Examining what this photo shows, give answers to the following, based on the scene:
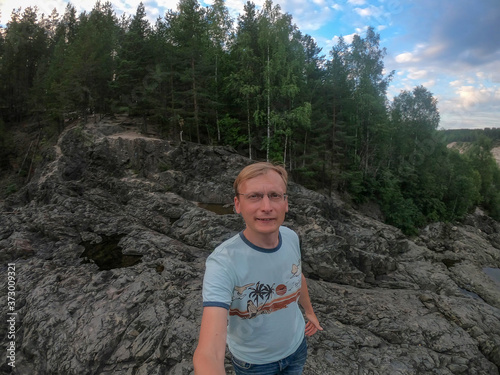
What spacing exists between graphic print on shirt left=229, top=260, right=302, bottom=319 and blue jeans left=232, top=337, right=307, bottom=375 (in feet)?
1.37

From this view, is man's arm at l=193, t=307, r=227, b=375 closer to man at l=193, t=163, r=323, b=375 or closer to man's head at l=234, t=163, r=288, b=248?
man at l=193, t=163, r=323, b=375

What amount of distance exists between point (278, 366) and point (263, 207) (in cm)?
125

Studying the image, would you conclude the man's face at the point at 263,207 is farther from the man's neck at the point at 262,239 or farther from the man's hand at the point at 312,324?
the man's hand at the point at 312,324

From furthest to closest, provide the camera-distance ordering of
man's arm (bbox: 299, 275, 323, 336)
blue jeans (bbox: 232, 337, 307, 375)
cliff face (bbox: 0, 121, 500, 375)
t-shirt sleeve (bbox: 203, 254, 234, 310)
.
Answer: cliff face (bbox: 0, 121, 500, 375), man's arm (bbox: 299, 275, 323, 336), blue jeans (bbox: 232, 337, 307, 375), t-shirt sleeve (bbox: 203, 254, 234, 310)

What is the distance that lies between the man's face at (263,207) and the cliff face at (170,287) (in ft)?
14.1

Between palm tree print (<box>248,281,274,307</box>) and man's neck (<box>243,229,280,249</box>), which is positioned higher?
man's neck (<box>243,229,280,249</box>)

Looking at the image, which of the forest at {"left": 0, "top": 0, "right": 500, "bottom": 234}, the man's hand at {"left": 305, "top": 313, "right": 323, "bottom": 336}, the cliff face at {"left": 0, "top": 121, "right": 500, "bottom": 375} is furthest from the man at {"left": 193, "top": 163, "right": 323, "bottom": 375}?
the forest at {"left": 0, "top": 0, "right": 500, "bottom": 234}

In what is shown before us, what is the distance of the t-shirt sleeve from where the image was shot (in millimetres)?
1646

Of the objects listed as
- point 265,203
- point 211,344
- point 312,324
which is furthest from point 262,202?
point 312,324

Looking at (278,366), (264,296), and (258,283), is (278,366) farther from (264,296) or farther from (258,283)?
(258,283)

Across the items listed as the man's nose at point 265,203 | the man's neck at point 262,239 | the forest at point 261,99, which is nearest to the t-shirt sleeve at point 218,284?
the man's neck at point 262,239

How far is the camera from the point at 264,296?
188cm

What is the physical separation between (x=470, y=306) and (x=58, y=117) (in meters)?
33.4

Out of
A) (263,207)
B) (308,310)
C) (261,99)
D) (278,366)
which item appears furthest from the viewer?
(261,99)
